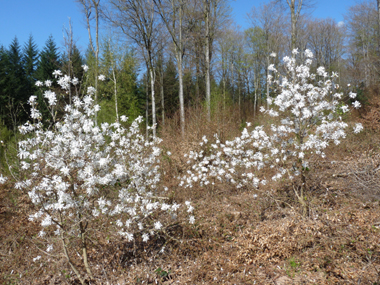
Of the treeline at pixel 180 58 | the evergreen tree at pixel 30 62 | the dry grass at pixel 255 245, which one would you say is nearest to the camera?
the dry grass at pixel 255 245

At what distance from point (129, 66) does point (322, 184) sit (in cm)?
1792

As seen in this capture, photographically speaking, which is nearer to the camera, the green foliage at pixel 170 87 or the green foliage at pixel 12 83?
the green foliage at pixel 12 83

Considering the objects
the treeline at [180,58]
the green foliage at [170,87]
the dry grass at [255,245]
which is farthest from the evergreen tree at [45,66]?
the dry grass at [255,245]

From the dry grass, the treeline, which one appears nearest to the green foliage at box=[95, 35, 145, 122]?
the treeline

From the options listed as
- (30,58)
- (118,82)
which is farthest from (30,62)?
(118,82)

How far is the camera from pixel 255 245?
199 inches

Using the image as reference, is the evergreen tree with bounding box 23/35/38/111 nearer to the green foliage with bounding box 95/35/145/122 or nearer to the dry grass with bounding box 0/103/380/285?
the green foliage with bounding box 95/35/145/122

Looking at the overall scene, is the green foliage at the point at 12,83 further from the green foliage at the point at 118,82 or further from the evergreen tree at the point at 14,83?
the green foliage at the point at 118,82

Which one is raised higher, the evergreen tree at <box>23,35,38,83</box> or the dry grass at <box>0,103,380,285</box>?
the evergreen tree at <box>23,35,38,83</box>

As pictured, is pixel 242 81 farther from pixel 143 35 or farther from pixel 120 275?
pixel 120 275

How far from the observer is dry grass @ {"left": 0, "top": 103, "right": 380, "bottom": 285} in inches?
168

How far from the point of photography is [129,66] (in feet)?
68.0

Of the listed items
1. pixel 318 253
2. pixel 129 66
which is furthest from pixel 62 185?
pixel 129 66

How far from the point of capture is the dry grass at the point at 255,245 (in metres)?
4.27
